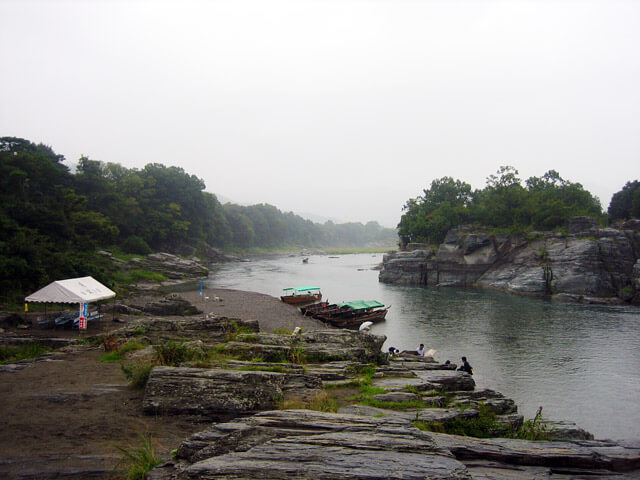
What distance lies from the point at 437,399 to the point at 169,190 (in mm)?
96185

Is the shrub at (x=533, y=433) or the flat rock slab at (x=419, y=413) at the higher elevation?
the flat rock slab at (x=419, y=413)

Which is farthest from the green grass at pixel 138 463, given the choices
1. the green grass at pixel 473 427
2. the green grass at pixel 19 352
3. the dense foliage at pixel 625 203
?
the dense foliage at pixel 625 203

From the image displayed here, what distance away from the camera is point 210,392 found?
9445 mm

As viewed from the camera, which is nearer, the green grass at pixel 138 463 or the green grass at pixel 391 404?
the green grass at pixel 138 463

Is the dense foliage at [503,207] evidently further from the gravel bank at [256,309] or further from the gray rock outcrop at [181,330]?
the gray rock outcrop at [181,330]

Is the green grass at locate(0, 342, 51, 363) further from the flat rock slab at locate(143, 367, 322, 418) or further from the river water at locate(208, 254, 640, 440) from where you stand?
the river water at locate(208, 254, 640, 440)

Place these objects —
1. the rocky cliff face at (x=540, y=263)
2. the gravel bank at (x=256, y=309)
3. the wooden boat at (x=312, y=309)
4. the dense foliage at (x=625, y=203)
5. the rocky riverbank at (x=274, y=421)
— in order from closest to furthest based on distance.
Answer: the rocky riverbank at (x=274, y=421) → the gravel bank at (x=256, y=309) → the wooden boat at (x=312, y=309) → the rocky cliff face at (x=540, y=263) → the dense foliage at (x=625, y=203)

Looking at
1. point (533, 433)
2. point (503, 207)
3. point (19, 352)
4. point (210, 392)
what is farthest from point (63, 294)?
point (503, 207)

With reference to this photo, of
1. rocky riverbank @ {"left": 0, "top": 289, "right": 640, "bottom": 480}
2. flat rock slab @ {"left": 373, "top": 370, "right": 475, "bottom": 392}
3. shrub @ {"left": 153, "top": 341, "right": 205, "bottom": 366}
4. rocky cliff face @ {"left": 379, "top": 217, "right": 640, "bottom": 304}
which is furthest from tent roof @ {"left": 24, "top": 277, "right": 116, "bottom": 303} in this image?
rocky cliff face @ {"left": 379, "top": 217, "right": 640, "bottom": 304}

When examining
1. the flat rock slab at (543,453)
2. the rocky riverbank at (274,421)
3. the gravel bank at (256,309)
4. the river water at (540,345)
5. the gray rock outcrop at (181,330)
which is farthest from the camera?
the gravel bank at (256,309)

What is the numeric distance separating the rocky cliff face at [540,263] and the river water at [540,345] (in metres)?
5.17

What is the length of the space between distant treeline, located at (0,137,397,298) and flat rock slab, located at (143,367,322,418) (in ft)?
95.0

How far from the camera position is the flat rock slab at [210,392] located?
923 cm

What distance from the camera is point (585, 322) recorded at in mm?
37312
